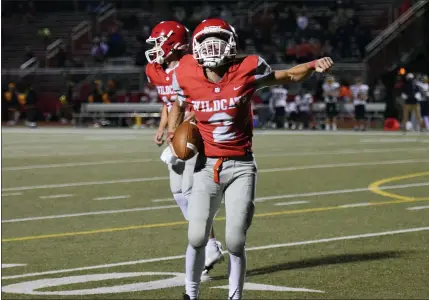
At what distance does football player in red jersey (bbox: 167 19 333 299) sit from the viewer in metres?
7.22

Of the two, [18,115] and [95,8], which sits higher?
[95,8]

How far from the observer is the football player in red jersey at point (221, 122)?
7223mm

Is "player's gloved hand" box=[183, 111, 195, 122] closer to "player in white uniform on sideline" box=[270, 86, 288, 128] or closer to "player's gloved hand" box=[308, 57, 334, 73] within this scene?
"player's gloved hand" box=[308, 57, 334, 73]

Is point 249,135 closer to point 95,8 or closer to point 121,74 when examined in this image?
point 121,74

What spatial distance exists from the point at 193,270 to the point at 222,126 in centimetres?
93

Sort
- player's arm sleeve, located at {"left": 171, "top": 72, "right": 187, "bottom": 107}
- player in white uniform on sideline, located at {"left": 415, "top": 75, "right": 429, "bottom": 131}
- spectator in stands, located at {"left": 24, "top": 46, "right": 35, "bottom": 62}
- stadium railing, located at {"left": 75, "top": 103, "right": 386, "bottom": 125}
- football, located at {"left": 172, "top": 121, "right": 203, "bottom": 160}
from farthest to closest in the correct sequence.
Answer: spectator in stands, located at {"left": 24, "top": 46, "right": 35, "bottom": 62}, stadium railing, located at {"left": 75, "top": 103, "right": 386, "bottom": 125}, player in white uniform on sideline, located at {"left": 415, "top": 75, "right": 429, "bottom": 131}, player's arm sleeve, located at {"left": 171, "top": 72, "right": 187, "bottom": 107}, football, located at {"left": 172, "top": 121, "right": 203, "bottom": 160}

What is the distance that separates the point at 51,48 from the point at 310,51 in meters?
12.2

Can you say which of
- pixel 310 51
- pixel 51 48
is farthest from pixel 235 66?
pixel 51 48

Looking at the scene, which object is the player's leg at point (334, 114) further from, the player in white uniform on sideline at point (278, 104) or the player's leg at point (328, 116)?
the player in white uniform on sideline at point (278, 104)

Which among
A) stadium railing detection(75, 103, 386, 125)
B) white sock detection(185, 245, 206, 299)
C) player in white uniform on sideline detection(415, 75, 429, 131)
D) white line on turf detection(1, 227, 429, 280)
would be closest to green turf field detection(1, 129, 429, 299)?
white line on turf detection(1, 227, 429, 280)

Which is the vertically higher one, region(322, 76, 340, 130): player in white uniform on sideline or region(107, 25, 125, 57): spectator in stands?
region(107, 25, 125, 57): spectator in stands

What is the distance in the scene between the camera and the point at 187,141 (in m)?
7.45

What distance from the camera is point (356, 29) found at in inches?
1496

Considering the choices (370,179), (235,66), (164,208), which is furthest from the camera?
(370,179)
